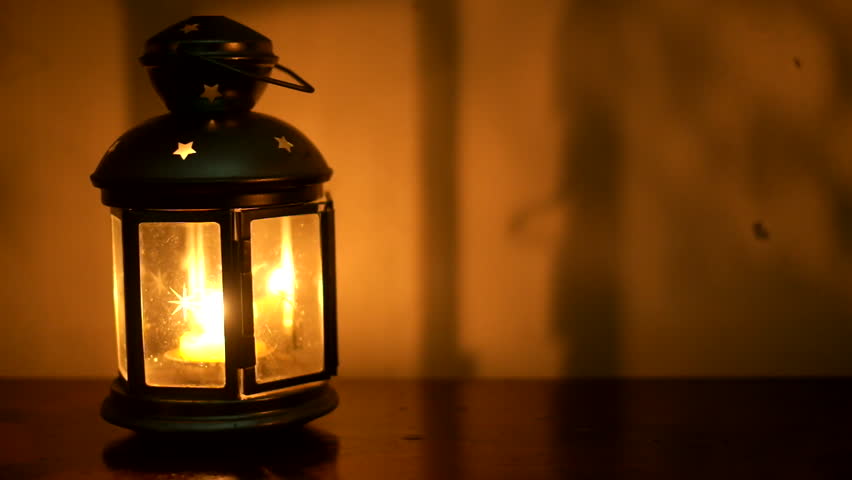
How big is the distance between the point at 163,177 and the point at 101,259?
0.48m

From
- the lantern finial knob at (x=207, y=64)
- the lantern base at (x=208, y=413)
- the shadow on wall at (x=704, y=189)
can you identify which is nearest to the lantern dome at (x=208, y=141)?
the lantern finial knob at (x=207, y=64)

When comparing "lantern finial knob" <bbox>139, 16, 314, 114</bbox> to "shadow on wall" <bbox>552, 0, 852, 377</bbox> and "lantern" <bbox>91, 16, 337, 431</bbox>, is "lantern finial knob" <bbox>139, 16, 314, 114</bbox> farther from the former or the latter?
"shadow on wall" <bbox>552, 0, 852, 377</bbox>

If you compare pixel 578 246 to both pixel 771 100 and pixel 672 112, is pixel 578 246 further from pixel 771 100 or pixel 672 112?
pixel 771 100

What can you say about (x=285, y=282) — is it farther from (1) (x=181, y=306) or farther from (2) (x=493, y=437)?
(2) (x=493, y=437)

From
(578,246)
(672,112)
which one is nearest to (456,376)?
(578,246)

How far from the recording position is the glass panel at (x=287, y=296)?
4.06 ft

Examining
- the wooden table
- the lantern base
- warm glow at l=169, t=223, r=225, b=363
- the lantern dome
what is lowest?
the wooden table

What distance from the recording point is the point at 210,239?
120cm

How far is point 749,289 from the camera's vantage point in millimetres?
1575

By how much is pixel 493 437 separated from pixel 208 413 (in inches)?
13.7

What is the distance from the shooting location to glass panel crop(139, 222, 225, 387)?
3.99 ft

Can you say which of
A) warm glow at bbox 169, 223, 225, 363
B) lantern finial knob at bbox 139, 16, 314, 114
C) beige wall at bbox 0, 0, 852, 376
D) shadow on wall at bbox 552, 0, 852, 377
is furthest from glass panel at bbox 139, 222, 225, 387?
shadow on wall at bbox 552, 0, 852, 377

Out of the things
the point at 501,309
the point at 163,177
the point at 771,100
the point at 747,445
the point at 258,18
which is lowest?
the point at 747,445

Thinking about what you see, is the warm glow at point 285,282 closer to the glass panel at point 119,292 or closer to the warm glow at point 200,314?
the warm glow at point 200,314
